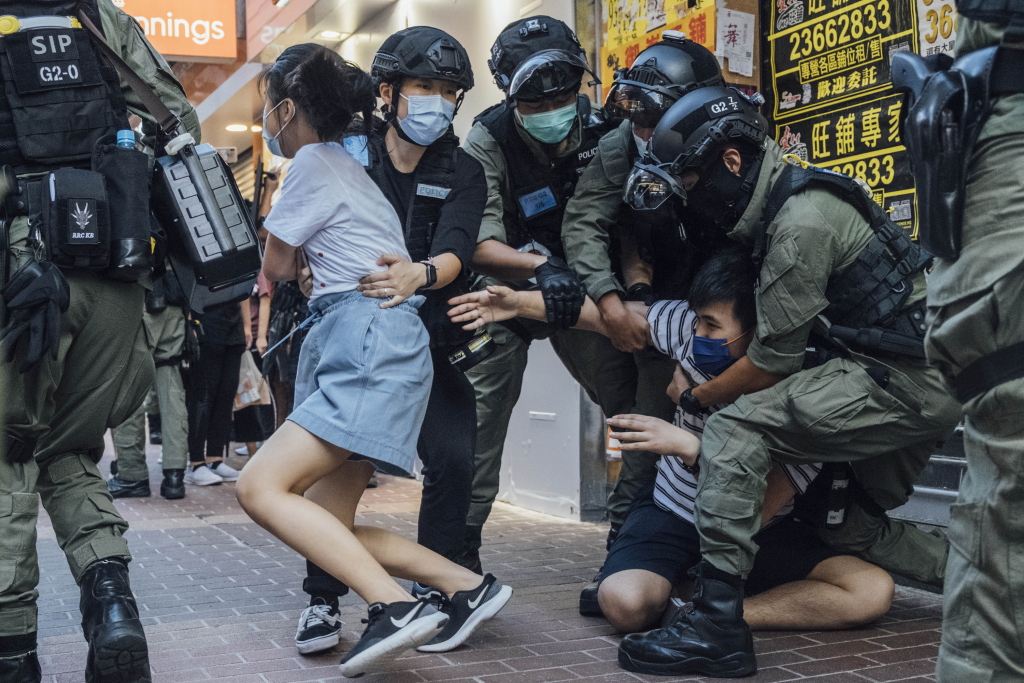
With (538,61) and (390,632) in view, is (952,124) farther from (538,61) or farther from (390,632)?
(538,61)

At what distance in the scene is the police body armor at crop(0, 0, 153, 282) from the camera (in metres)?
2.70

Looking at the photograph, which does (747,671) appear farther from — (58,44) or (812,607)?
(58,44)

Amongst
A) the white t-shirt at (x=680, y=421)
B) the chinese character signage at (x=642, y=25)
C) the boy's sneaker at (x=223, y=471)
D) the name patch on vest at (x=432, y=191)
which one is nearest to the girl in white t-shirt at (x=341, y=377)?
the name patch on vest at (x=432, y=191)

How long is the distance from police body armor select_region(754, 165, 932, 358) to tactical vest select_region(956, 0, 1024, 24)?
1247mm

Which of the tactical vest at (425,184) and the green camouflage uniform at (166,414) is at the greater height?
the tactical vest at (425,184)

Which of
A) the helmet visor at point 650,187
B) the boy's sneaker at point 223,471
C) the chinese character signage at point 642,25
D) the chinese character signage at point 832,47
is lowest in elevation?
the boy's sneaker at point 223,471

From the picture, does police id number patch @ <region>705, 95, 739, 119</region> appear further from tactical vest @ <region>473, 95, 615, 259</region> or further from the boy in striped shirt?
tactical vest @ <region>473, 95, 615, 259</region>

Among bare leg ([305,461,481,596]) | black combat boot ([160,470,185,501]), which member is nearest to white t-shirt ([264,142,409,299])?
bare leg ([305,461,481,596])

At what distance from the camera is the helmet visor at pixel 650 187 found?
324cm

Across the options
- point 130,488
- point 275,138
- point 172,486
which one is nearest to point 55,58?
point 275,138

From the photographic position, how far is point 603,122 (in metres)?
3.99

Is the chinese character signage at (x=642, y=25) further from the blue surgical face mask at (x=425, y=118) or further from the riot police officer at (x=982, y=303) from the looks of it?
the riot police officer at (x=982, y=303)

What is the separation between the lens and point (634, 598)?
329 centimetres

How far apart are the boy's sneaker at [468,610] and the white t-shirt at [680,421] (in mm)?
709
